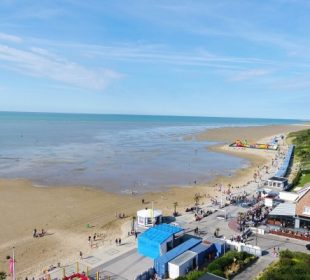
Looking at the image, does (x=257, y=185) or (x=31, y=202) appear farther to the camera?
(x=257, y=185)

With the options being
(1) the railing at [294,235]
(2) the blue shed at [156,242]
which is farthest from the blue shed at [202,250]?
(1) the railing at [294,235]

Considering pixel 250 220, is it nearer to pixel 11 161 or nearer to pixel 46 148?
pixel 11 161

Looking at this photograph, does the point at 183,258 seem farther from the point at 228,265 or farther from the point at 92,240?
the point at 92,240

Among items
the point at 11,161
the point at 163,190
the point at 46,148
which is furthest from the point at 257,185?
the point at 46,148

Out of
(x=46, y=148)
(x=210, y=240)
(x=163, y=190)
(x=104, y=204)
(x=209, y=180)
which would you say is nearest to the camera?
(x=210, y=240)

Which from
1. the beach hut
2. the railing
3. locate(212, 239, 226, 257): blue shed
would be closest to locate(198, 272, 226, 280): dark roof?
locate(212, 239, 226, 257): blue shed

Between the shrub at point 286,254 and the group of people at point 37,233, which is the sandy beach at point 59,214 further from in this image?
the shrub at point 286,254
